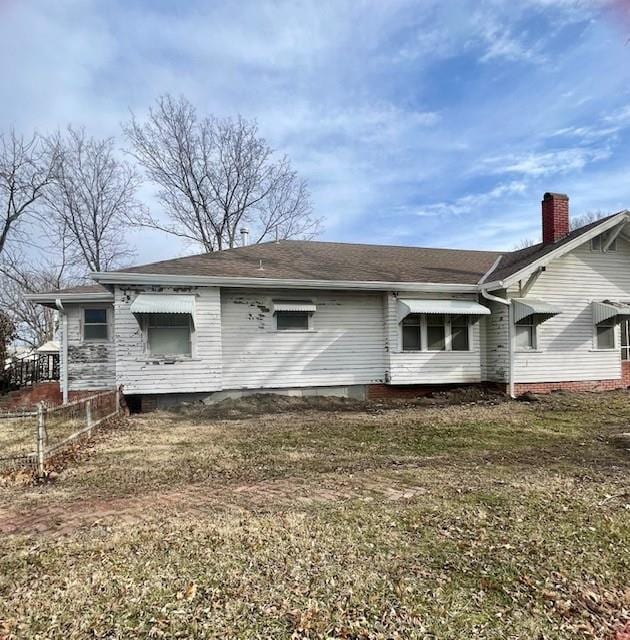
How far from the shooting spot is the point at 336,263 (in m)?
13.4

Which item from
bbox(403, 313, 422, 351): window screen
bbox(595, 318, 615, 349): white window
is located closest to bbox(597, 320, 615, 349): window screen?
bbox(595, 318, 615, 349): white window

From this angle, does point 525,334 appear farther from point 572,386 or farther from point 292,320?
point 292,320

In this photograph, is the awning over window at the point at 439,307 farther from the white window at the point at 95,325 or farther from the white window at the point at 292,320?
the white window at the point at 95,325

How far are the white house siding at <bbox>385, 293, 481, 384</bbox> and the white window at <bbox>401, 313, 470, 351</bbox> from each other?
17 centimetres

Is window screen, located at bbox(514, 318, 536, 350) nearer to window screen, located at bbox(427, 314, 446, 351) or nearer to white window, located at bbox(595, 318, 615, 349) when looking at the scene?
window screen, located at bbox(427, 314, 446, 351)

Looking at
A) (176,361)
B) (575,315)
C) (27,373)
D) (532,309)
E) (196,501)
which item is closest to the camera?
(196,501)

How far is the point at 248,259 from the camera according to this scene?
12844 mm

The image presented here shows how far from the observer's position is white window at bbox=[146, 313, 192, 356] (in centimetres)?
1065

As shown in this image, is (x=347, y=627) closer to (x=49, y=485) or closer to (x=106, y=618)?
(x=106, y=618)

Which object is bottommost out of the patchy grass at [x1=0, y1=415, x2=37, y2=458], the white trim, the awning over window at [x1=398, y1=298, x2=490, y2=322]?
the patchy grass at [x1=0, y1=415, x2=37, y2=458]

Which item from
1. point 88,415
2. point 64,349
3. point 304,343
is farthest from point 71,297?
point 304,343

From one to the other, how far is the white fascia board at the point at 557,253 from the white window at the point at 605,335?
8.09 ft

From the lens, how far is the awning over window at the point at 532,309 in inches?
463

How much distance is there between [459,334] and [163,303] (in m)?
7.90
